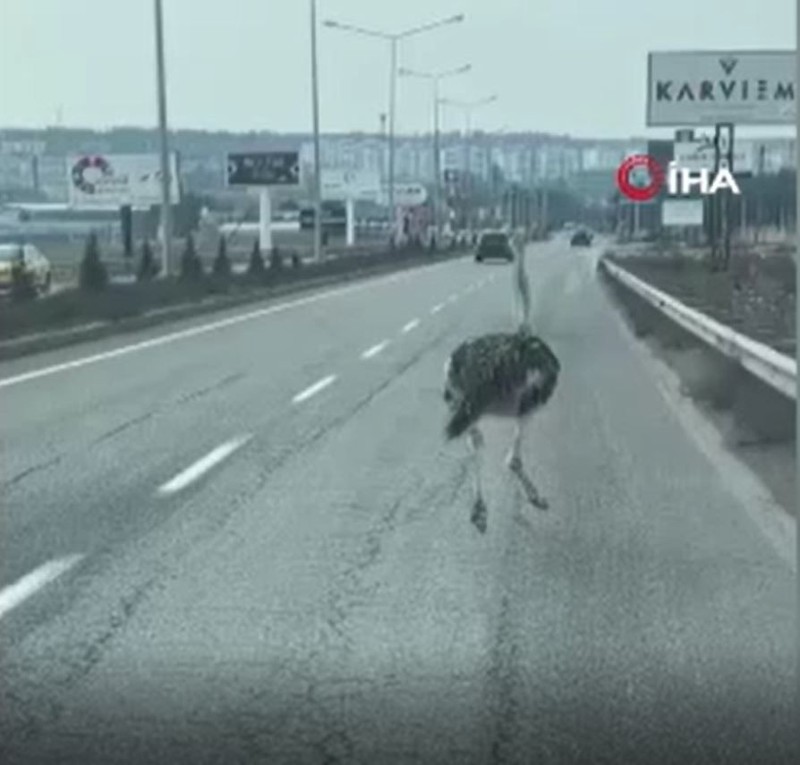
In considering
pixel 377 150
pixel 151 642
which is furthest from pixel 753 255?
pixel 151 642

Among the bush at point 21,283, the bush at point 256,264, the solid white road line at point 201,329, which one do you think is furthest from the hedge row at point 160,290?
the solid white road line at point 201,329

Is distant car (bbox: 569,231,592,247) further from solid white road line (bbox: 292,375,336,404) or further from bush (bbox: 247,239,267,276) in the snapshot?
bush (bbox: 247,239,267,276)

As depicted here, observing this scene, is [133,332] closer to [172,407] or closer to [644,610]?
[172,407]

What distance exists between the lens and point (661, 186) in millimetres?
7711

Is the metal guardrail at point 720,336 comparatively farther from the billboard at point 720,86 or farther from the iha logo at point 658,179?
the billboard at point 720,86

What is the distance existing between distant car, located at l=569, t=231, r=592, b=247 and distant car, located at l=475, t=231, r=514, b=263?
0.27m

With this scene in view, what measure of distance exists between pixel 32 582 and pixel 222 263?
3904cm

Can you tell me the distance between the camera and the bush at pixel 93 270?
33875 mm

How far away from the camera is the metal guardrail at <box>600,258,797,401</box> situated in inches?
384

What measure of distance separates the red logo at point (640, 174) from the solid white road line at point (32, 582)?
320 cm

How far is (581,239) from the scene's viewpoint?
803 centimetres

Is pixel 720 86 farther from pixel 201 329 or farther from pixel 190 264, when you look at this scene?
pixel 190 264

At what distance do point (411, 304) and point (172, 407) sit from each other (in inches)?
218

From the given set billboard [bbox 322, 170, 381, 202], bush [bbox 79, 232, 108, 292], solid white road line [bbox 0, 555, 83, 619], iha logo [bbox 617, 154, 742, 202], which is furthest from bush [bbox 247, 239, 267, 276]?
iha logo [bbox 617, 154, 742, 202]
